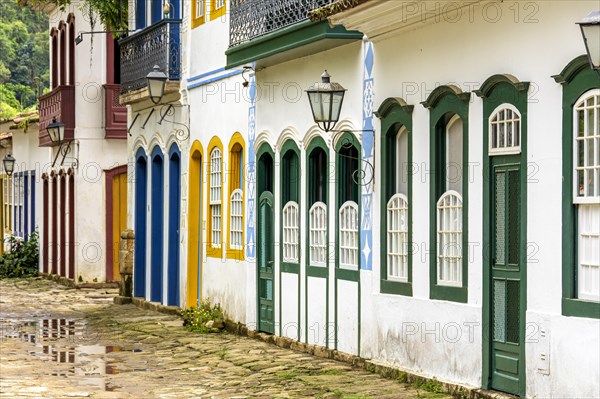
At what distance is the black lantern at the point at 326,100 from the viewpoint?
1475 centimetres

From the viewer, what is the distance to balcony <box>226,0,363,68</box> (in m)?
15.1

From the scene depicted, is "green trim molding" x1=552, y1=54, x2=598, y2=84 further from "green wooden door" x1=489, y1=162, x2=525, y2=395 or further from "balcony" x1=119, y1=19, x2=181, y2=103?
"balcony" x1=119, y1=19, x2=181, y2=103

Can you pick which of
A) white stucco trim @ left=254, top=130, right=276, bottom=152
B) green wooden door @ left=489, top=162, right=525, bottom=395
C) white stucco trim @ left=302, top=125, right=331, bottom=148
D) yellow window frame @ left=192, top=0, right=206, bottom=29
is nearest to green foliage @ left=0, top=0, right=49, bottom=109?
yellow window frame @ left=192, top=0, right=206, bottom=29

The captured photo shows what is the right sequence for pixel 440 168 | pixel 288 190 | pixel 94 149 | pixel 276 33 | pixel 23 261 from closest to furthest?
pixel 440 168 < pixel 276 33 < pixel 288 190 < pixel 94 149 < pixel 23 261

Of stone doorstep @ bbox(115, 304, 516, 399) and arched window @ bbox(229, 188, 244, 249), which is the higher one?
arched window @ bbox(229, 188, 244, 249)

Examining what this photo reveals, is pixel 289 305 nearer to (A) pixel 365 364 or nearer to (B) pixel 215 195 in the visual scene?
(A) pixel 365 364

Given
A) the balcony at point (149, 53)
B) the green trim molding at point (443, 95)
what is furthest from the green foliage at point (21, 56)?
the green trim molding at point (443, 95)

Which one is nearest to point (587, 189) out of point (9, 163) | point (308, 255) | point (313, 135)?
point (313, 135)

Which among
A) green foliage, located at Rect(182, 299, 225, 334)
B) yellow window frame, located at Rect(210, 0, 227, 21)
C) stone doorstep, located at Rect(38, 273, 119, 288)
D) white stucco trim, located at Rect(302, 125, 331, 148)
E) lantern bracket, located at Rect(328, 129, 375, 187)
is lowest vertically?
stone doorstep, located at Rect(38, 273, 119, 288)

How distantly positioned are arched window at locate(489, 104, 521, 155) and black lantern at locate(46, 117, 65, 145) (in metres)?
18.2

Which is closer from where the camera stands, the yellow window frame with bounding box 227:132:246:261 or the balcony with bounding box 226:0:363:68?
the balcony with bounding box 226:0:363:68

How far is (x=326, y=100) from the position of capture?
14.8 meters

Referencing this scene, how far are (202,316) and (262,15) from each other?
471 cm

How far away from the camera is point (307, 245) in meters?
16.6
